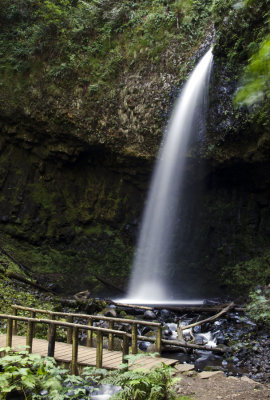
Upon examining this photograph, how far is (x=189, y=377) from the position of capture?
4.85 metres

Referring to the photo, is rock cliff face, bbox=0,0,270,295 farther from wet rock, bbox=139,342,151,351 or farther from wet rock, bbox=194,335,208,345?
wet rock, bbox=139,342,151,351

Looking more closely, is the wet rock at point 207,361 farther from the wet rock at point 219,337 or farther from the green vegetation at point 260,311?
the green vegetation at point 260,311

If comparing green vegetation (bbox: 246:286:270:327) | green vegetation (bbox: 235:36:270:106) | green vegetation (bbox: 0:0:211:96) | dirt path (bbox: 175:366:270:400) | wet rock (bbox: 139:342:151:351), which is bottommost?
wet rock (bbox: 139:342:151:351)

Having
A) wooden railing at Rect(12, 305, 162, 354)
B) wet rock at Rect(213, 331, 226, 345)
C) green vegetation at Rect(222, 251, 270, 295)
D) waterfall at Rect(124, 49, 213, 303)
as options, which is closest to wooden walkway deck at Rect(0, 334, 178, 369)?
wooden railing at Rect(12, 305, 162, 354)

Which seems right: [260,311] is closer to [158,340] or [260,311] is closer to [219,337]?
[219,337]

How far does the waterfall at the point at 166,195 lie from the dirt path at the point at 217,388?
26.4 feet

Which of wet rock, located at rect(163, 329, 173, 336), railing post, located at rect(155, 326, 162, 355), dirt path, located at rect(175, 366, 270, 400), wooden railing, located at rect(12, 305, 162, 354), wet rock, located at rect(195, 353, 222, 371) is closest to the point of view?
dirt path, located at rect(175, 366, 270, 400)

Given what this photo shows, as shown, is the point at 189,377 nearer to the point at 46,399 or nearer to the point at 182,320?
the point at 46,399

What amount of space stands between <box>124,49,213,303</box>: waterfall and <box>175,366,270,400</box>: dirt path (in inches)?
317

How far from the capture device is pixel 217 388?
4520mm

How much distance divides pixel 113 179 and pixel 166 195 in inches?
109

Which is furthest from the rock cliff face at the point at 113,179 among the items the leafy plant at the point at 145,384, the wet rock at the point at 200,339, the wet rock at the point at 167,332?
the leafy plant at the point at 145,384

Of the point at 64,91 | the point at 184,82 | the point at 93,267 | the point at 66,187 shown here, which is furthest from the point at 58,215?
the point at 184,82

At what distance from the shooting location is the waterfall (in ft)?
43.6
